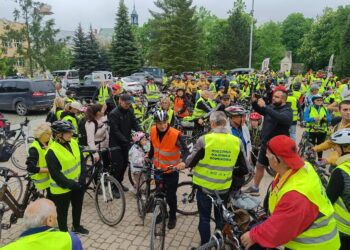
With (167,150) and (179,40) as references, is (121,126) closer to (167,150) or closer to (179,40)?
(167,150)

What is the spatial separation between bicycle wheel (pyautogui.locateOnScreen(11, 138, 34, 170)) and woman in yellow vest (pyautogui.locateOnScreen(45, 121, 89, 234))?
4602mm

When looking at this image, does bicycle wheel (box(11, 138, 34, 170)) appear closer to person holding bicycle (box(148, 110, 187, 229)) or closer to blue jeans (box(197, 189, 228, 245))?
person holding bicycle (box(148, 110, 187, 229))

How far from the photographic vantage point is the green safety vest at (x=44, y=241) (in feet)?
5.77

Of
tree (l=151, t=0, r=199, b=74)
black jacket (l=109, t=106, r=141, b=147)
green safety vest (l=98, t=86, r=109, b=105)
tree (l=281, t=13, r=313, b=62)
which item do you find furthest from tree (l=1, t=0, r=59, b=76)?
tree (l=281, t=13, r=313, b=62)

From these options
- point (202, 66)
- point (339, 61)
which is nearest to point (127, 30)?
point (202, 66)

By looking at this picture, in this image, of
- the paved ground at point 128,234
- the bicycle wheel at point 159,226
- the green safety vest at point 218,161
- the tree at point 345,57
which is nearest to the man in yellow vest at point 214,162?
the green safety vest at point 218,161

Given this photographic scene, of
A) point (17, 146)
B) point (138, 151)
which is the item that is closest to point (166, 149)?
point (138, 151)

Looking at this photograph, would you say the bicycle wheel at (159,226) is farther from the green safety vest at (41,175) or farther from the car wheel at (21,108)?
the car wheel at (21,108)

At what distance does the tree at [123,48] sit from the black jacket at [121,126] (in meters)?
34.0

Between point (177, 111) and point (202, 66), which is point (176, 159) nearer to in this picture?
point (177, 111)

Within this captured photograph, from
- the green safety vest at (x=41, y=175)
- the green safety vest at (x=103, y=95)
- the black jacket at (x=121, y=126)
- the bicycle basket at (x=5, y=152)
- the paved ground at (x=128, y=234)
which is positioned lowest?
the paved ground at (x=128, y=234)

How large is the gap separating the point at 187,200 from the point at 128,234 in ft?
4.50

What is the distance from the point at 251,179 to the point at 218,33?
50218 mm

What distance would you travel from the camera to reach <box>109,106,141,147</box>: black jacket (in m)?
5.22
